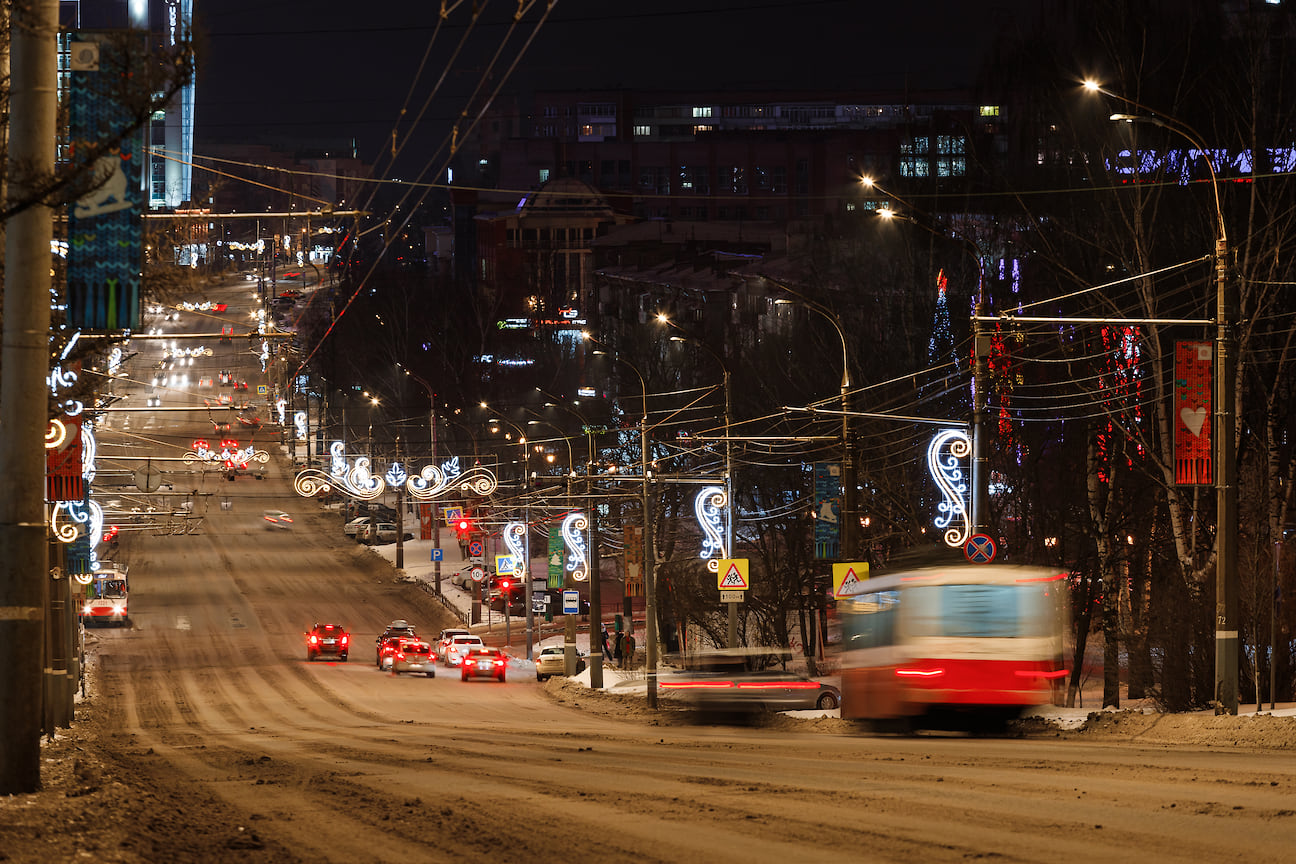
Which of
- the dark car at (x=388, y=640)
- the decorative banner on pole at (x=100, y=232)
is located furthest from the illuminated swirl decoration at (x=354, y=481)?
the decorative banner on pole at (x=100, y=232)

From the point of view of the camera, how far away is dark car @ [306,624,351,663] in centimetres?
5912

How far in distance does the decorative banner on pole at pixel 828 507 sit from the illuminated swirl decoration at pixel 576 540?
15543mm

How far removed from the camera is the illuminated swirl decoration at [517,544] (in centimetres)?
5856

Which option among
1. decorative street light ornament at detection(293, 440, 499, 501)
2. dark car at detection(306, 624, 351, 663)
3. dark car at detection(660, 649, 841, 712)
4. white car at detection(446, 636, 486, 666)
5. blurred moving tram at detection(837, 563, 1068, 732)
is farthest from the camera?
dark car at detection(306, 624, 351, 663)

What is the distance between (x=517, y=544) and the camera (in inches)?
2331

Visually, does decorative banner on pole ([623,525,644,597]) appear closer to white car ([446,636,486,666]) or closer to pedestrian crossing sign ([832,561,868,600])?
white car ([446,636,486,666])

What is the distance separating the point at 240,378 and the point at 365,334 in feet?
136

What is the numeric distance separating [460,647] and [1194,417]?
3509 cm

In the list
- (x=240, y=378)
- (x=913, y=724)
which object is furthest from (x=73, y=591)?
(x=240, y=378)

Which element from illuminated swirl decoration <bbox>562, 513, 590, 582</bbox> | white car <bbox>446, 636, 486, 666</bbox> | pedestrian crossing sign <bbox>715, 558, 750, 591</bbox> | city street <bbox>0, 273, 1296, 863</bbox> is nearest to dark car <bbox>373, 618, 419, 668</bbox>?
white car <bbox>446, 636, 486, 666</bbox>

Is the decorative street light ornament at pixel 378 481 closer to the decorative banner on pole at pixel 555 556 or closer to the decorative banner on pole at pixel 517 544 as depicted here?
the decorative banner on pole at pixel 555 556

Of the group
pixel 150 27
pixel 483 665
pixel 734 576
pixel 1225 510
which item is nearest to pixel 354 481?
pixel 483 665

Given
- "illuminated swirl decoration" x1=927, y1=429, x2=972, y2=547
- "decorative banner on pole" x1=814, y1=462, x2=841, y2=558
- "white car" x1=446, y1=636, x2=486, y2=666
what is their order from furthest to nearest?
1. "white car" x1=446, y1=636, x2=486, y2=666
2. "decorative banner on pole" x1=814, y1=462, x2=841, y2=558
3. "illuminated swirl decoration" x1=927, y1=429, x2=972, y2=547

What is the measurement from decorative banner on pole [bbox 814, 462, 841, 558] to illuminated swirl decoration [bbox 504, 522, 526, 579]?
2101cm
